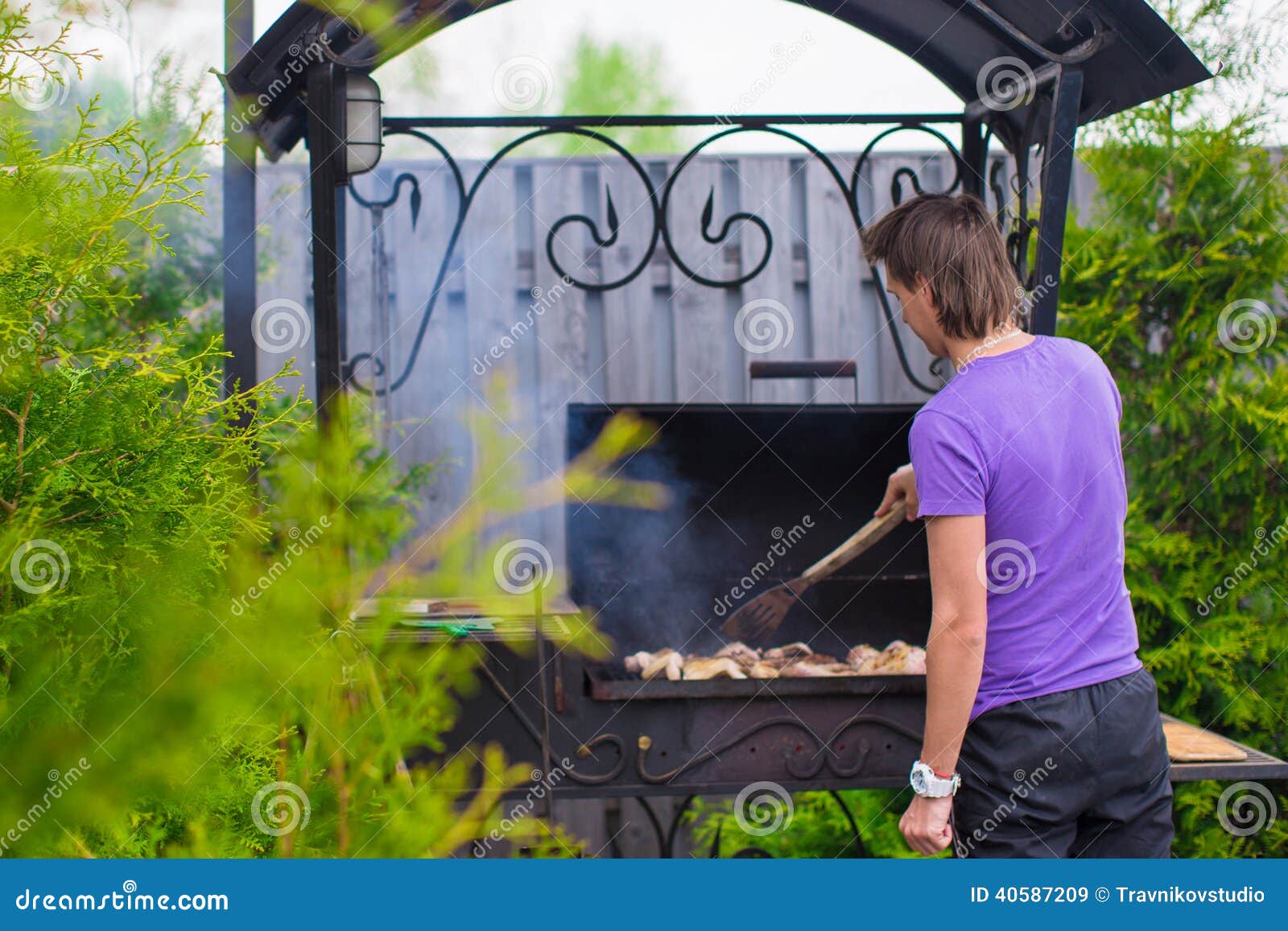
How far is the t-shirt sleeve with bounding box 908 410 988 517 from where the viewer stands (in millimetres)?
1566

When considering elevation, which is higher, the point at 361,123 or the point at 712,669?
the point at 361,123

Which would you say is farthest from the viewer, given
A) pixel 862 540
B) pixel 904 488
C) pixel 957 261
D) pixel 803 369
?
pixel 803 369

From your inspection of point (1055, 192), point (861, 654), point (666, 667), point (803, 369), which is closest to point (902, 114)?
point (1055, 192)

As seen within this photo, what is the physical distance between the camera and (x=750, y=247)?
13.4 feet

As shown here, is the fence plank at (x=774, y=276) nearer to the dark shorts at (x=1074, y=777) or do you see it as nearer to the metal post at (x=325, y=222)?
the metal post at (x=325, y=222)

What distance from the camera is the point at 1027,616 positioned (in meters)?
1.65

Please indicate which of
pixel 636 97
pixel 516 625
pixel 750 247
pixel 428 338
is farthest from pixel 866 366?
pixel 636 97

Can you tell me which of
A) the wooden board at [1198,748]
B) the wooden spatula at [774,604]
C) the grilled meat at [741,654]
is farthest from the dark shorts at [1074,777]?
the grilled meat at [741,654]

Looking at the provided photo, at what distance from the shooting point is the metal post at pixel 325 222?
7.41ft

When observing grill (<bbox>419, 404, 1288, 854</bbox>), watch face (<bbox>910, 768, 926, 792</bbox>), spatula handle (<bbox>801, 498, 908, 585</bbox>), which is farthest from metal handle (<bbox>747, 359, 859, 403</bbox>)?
watch face (<bbox>910, 768, 926, 792</bbox>)

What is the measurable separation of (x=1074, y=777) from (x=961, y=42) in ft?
6.12

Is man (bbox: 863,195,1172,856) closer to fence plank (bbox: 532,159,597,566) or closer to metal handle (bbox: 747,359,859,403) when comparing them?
metal handle (bbox: 747,359,859,403)

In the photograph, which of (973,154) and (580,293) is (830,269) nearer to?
(580,293)

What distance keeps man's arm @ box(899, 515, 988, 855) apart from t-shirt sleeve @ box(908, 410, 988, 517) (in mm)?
23
